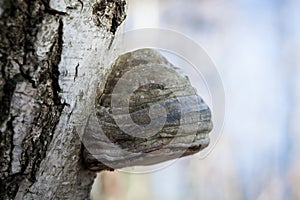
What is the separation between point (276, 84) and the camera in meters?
2.31

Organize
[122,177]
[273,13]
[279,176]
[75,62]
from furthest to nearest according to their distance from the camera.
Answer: [273,13]
[122,177]
[279,176]
[75,62]

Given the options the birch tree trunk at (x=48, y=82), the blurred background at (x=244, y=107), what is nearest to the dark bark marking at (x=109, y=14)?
the birch tree trunk at (x=48, y=82)

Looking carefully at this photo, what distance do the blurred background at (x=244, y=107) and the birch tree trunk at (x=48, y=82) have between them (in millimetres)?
1617

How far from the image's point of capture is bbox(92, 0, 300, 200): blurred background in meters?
2.12

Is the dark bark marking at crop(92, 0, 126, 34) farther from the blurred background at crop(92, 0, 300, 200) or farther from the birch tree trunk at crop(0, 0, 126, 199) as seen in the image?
the blurred background at crop(92, 0, 300, 200)

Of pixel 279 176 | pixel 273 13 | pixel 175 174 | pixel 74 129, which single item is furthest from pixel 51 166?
pixel 273 13

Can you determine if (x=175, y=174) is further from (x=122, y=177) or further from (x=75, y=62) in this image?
(x=75, y=62)

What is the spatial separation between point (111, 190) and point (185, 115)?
1.70 meters

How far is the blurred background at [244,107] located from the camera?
2115 mm

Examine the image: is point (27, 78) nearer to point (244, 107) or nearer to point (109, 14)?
point (109, 14)

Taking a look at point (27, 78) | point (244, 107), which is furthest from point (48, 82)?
point (244, 107)

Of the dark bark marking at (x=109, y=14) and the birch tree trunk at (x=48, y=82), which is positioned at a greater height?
the dark bark marking at (x=109, y=14)

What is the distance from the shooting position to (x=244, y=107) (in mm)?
2215

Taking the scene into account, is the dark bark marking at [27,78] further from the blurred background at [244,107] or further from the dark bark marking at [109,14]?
the blurred background at [244,107]
